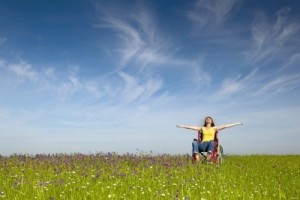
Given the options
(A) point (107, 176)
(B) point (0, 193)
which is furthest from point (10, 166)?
(B) point (0, 193)

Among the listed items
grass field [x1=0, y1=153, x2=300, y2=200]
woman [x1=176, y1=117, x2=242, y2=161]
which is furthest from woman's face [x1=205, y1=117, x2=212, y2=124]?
grass field [x1=0, y1=153, x2=300, y2=200]

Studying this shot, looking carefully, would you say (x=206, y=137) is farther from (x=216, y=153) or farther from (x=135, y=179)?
(x=135, y=179)

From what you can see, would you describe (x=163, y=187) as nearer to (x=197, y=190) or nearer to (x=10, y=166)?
(x=197, y=190)

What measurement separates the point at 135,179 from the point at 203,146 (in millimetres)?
5710

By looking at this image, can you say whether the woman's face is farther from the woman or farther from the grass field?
the grass field

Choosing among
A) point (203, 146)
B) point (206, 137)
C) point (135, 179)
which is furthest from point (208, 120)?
point (135, 179)

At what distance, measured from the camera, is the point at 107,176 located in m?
12.5

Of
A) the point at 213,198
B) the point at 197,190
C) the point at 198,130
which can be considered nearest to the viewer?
the point at 213,198

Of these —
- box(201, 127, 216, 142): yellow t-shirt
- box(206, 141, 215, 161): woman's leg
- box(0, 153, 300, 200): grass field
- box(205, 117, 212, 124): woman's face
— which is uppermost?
box(205, 117, 212, 124): woman's face

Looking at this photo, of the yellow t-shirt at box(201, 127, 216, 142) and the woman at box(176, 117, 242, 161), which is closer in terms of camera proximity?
the woman at box(176, 117, 242, 161)

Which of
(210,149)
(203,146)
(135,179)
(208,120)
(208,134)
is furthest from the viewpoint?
(208,120)

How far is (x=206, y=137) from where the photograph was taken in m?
17.6

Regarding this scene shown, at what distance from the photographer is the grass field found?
32.6 feet

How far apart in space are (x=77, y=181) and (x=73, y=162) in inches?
185
